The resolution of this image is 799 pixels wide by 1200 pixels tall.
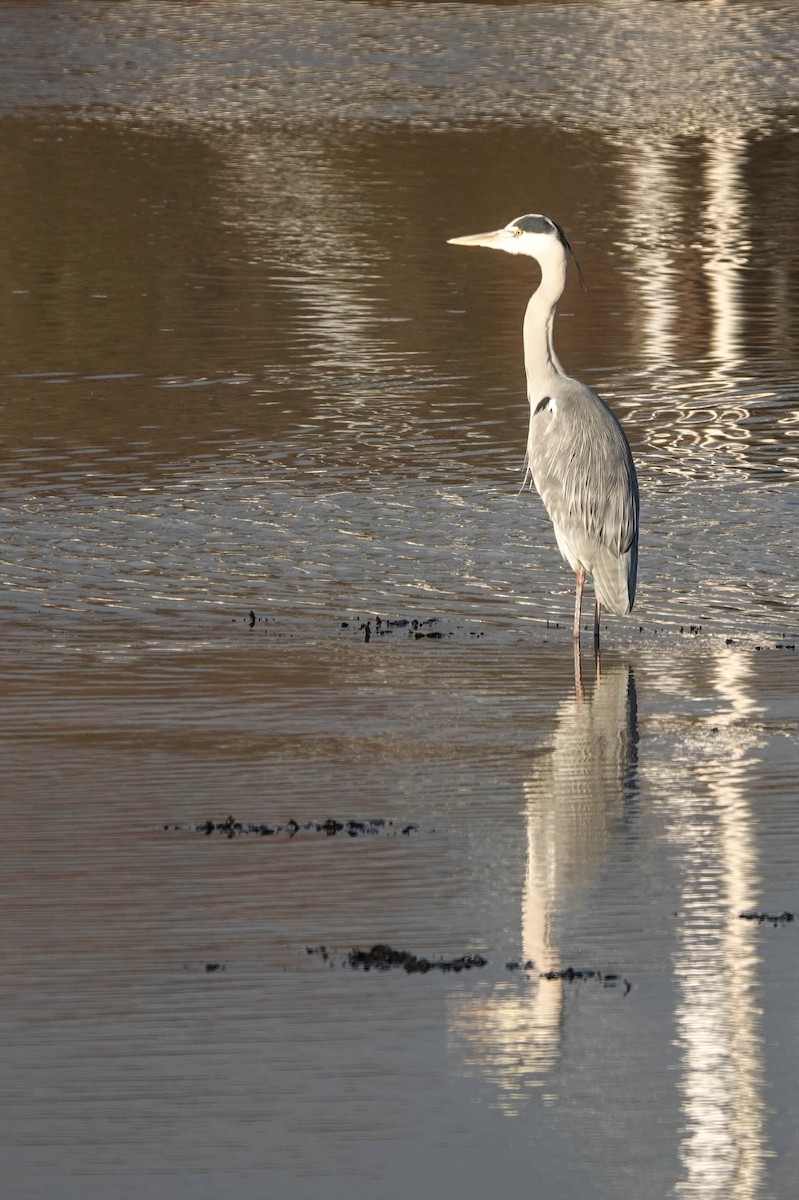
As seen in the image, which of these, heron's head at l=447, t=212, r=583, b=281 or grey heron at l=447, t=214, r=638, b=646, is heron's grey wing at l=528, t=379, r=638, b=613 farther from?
heron's head at l=447, t=212, r=583, b=281

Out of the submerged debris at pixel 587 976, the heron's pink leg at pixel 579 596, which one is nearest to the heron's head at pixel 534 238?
the heron's pink leg at pixel 579 596

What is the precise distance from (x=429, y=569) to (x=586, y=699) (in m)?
2.62

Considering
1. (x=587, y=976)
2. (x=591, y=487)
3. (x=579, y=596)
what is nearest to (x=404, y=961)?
(x=587, y=976)

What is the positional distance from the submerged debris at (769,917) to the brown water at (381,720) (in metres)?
0.06

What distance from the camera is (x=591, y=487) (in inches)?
445

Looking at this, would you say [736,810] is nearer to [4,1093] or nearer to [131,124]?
[4,1093]

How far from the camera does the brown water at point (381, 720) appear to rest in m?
5.94

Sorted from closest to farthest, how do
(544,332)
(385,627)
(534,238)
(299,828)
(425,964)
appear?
(425,964) < (299,828) < (385,627) < (544,332) < (534,238)

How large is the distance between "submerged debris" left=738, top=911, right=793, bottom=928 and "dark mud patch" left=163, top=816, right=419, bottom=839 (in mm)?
1308

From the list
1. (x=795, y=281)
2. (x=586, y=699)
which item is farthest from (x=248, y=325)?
Result: (x=586, y=699)

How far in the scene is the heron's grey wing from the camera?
1107 cm

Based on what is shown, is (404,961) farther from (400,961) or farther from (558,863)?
(558,863)

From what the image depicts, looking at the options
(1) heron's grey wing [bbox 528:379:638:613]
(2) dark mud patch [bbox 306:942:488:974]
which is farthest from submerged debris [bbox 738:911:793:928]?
(1) heron's grey wing [bbox 528:379:638:613]

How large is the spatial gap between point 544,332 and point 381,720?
3.18 meters
